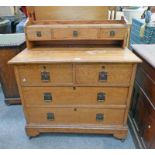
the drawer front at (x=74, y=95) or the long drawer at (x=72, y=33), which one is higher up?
the long drawer at (x=72, y=33)

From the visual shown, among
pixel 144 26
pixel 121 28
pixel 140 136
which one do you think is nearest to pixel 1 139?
pixel 140 136

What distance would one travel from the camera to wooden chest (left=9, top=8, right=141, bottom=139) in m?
1.27

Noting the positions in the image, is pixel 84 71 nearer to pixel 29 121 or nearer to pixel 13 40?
pixel 29 121

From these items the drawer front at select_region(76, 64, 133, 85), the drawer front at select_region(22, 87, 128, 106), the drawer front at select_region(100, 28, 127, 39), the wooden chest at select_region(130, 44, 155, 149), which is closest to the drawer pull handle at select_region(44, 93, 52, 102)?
the drawer front at select_region(22, 87, 128, 106)

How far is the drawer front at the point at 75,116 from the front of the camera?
1481 millimetres

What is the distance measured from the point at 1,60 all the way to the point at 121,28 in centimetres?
→ 132

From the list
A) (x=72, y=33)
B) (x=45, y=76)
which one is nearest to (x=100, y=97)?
(x=45, y=76)

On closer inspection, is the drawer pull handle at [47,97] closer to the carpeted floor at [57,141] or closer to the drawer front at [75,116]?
the drawer front at [75,116]

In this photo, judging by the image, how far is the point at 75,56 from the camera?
1297mm

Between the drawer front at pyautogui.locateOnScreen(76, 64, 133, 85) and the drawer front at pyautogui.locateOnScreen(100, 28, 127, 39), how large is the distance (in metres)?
0.33

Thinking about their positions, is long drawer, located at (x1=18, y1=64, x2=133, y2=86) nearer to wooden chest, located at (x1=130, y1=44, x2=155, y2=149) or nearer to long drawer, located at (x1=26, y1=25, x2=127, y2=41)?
wooden chest, located at (x1=130, y1=44, x2=155, y2=149)

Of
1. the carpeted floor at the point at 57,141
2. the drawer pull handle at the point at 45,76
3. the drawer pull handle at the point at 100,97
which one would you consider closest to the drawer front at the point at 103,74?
the drawer pull handle at the point at 100,97

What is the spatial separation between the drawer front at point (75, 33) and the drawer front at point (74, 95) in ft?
1.45

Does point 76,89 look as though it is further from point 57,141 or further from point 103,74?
point 57,141
